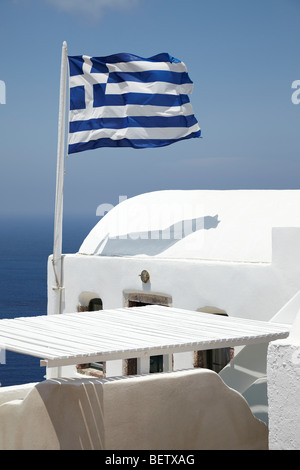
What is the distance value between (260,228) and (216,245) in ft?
2.79

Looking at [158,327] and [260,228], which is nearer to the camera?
[158,327]

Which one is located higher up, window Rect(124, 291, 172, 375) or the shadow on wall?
the shadow on wall

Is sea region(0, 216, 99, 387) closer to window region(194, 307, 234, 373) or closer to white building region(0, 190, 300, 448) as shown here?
white building region(0, 190, 300, 448)

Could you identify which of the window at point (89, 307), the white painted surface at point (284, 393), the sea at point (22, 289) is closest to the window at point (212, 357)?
the window at point (89, 307)

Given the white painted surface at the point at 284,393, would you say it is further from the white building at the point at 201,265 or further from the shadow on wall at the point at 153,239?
the shadow on wall at the point at 153,239

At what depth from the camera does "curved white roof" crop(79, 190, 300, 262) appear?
481 inches

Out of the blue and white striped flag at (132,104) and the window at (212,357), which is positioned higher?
the blue and white striped flag at (132,104)

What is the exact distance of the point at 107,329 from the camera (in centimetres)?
846

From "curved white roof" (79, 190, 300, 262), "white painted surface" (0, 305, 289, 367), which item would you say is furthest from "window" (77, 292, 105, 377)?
"white painted surface" (0, 305, 289, 367)

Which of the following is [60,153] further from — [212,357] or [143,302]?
[212,357]

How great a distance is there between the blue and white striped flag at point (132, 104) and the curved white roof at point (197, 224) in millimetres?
1724

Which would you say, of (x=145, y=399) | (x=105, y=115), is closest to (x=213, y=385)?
(x=145, y=399)

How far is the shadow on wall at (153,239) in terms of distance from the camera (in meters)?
13.5
